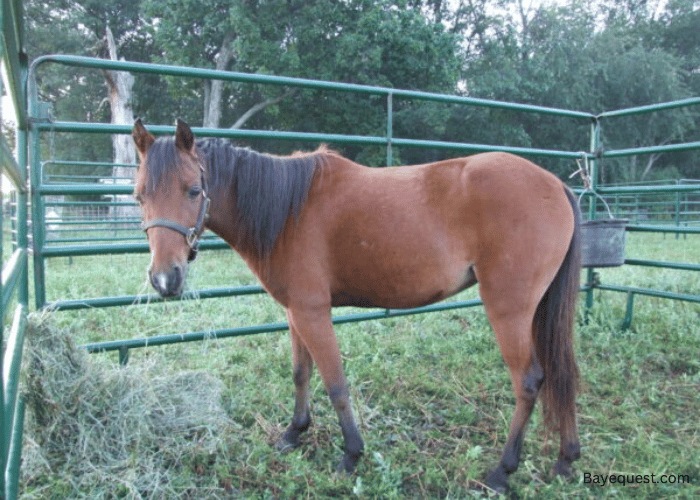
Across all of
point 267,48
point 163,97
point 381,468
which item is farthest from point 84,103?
point 381,468

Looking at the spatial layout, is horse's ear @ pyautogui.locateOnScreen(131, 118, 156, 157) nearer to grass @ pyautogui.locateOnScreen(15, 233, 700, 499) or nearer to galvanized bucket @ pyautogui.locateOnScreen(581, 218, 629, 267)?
grass @ pyautogui.locateOnScreen(15, 233, 700, 499)

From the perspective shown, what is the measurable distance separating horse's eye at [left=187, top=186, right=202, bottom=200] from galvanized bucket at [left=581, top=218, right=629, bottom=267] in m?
2.62

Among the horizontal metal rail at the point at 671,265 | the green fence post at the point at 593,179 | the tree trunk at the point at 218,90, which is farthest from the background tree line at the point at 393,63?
the horizontal metal rail at the point at 671,265

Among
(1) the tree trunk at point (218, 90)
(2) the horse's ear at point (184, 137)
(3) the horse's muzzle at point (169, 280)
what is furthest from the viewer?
(1) the tree trunk at point (218, 90)

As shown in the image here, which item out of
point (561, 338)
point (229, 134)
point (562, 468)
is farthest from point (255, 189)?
point (562, 468)

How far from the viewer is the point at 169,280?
1783 millimetres

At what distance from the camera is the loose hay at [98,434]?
1916 millimetres

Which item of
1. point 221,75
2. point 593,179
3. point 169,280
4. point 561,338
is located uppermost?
point 221,75

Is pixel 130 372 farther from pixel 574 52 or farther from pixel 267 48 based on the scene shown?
pixel 574 52

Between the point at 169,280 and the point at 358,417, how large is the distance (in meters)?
1.37

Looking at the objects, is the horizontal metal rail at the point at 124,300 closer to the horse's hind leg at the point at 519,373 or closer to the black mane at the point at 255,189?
the black mane at the point at 255,189

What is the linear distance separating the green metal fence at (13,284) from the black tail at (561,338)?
2127mm

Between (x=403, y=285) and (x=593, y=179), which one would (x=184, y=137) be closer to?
(x=403, y=285)

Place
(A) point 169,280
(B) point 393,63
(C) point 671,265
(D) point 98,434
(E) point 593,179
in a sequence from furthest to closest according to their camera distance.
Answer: (B) point 393,63, (E) point 593,179, (C) point 671,265, (D) point 98,434, (A) point 169,280
